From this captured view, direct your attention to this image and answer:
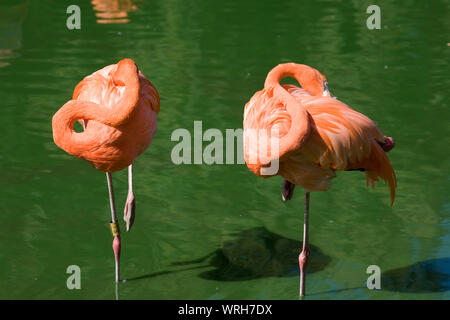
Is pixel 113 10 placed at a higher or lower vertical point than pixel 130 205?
higher

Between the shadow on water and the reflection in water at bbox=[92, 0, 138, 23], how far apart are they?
733cm

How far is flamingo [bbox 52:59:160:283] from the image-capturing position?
4.75m

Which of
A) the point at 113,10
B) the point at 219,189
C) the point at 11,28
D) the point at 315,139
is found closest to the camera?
the point at 315,139

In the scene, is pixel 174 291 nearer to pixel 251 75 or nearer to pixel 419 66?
pixel 251 75

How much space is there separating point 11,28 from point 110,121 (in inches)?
300

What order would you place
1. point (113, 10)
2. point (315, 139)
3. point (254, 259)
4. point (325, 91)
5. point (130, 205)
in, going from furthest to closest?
point (113, 10)
point (254, 259)
point (130, 205)
point (325, 91)
point (315, 139)

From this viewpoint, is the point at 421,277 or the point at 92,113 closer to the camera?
the point at 92,113

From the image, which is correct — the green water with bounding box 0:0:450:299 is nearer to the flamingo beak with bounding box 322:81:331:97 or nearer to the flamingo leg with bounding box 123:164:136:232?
the flamingo leg with bounding box 123:164:136:232

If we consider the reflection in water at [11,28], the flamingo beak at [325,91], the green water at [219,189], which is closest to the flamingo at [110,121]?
the green water at [219,189]

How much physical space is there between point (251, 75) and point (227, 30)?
2.35 meters

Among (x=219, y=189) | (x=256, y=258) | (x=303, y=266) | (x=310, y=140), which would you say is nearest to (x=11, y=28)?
(x=219, y=189)

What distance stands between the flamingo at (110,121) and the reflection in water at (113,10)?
7.59m

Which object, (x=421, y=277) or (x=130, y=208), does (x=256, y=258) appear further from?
(x=421, y=277)

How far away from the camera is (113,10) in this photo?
516 inches
